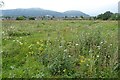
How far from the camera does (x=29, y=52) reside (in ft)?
32.9

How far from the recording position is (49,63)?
28.1 ft

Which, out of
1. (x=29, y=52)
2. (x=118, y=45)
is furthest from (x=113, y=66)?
(x=29, y=52)

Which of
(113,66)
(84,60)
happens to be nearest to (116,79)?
(113,66)

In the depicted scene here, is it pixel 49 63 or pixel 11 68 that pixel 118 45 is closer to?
pixel 49 63

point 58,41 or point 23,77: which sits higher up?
point 58,41

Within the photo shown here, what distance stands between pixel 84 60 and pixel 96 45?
1.28 m

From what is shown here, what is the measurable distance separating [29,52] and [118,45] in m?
2.84

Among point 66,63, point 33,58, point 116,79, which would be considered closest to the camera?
point 116,79

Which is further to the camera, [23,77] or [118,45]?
[118,45]

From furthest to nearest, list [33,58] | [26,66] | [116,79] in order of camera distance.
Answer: [33,58], [26,66], [116,79]

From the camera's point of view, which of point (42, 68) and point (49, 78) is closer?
point (49, 78)

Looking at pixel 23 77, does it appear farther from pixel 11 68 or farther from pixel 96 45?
pixel 96 45

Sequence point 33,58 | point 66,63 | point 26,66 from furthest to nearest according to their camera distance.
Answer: point 33,58, point 26,66, point 66,63

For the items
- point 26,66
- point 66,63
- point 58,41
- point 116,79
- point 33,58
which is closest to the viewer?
point 116,79
